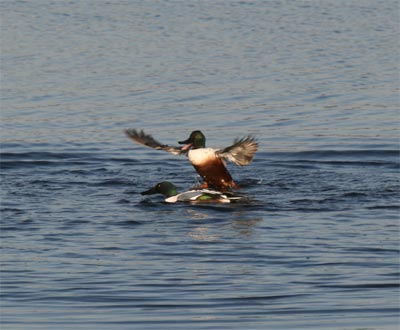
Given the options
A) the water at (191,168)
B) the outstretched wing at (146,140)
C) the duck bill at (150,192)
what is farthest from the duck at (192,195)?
the outstretched wing at (146,140)

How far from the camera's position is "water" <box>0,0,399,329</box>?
29.6 feet

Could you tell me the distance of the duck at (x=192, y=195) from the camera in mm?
13336

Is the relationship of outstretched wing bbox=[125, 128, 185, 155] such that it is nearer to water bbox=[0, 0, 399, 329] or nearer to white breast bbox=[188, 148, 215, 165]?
white breast bbox=[188, 148, 215, 165]

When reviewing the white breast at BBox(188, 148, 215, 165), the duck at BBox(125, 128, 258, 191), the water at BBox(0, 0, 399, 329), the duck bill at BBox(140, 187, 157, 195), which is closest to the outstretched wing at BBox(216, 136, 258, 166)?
the duck at BBox(125, 128, 258, 191)

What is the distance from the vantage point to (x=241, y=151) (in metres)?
13.9

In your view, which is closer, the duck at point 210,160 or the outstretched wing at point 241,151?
the outstretched wing at point 241,151

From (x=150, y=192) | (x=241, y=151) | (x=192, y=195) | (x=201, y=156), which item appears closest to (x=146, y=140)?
(x=201, y=156)

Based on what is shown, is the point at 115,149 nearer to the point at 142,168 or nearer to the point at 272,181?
the point at 142,168

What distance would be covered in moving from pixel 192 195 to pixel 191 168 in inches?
104

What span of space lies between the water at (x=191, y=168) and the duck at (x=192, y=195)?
169 mm

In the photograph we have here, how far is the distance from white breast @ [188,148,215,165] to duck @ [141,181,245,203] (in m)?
0.69

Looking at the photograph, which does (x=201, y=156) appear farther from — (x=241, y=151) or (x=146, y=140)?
(x=146, y=140)

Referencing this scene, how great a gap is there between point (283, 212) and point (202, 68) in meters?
9.73

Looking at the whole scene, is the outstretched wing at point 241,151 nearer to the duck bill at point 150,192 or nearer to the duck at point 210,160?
the duck at point 210,160
